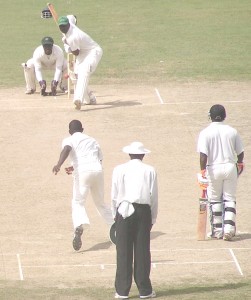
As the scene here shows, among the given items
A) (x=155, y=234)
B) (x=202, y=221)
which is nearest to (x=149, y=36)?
(x=155, y=234)

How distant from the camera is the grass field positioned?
27.5 metres

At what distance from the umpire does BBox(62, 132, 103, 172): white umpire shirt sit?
Result: 7.63 feet

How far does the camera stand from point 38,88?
26328 mm

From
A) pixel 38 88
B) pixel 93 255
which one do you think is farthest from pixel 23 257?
pixel 38 88

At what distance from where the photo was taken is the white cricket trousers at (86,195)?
1625 cm

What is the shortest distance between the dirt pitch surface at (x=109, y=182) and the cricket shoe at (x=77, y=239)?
117mm

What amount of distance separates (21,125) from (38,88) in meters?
3.36

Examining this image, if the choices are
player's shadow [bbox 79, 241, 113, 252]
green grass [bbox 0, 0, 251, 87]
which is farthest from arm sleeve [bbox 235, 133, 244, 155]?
green grass [bbox 0, 0, 251, 87]

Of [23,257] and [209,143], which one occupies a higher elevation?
[209,143]

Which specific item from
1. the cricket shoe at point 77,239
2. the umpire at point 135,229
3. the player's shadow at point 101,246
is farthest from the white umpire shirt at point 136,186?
the player's shadow at point 101,246

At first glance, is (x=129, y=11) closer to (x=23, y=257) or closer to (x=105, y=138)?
(x=105, y=138)

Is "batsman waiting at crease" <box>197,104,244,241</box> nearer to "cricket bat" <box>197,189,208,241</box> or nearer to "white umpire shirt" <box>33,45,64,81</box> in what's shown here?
"cricket bat" <box>197,189,208,241</box>

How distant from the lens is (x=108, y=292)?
14.3 m

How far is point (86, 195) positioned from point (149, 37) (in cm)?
1579
